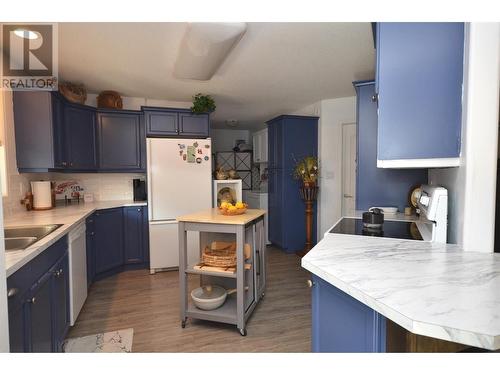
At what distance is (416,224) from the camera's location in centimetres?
183

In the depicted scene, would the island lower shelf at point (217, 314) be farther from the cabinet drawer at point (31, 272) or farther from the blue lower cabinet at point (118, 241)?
the blue lower cabinet at point (118, 241)

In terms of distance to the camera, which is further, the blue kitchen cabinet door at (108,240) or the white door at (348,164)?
the white door at (348,164)

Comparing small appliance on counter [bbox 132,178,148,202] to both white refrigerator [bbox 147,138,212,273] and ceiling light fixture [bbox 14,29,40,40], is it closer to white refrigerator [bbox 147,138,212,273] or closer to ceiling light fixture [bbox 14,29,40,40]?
white refrigerator [bbox 147,138,212,273]

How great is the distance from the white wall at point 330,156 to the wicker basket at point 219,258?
7.69 feet

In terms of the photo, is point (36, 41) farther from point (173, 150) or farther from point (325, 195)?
point (325, 195)

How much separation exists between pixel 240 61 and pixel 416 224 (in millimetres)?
2092

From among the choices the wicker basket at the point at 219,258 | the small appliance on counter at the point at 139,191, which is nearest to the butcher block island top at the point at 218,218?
the wicker basket at the point at 219,258

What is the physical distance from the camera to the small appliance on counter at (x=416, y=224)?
133 centimetres

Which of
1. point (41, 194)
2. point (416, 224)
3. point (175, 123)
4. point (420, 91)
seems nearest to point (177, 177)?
point (175, 123)

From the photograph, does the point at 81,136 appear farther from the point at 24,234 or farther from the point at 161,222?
the point at 24,234
